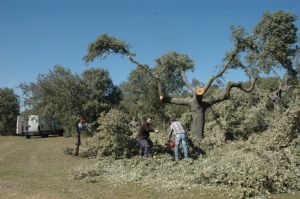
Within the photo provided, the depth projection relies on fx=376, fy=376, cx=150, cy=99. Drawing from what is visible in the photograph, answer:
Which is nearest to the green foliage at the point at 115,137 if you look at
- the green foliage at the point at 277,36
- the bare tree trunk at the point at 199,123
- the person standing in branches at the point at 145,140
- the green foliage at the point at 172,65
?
the person standing in branches at the point at 145,140

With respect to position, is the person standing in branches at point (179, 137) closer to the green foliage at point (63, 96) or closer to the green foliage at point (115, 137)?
the green foliage at point (115, 137)

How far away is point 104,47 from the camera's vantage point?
2012 cm

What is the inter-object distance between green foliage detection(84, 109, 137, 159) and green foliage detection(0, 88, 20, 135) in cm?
4503

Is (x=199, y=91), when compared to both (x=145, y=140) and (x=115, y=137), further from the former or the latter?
(x=115, y=137)

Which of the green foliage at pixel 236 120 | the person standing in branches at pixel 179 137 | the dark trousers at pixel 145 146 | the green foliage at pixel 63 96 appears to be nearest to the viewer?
the person standing in branches at pixel 179 137

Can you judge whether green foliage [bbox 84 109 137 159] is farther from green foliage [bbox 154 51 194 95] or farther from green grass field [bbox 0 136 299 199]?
green foliage [bbox 154 51 194 95]

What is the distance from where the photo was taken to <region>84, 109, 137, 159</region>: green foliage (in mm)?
15859

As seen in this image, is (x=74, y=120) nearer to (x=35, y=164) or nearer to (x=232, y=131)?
(x=35, y=164)

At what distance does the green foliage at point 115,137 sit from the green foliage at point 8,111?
45.0m

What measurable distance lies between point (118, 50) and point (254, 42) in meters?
7.20

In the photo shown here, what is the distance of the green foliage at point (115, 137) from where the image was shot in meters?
15.9

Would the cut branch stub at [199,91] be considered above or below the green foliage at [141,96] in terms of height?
below

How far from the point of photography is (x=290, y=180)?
10.2 metres

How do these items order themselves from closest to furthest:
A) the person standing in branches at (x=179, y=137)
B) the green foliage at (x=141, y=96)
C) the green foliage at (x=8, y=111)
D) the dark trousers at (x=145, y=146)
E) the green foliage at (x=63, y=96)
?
the person standing in branches at (x=179, y=137) → the dark trousers at (x=145, y=146) → the green foliage at (x=63, y=96) → the green foliage at (x=141, y=96) → the green foliage at (x=8, y=111)
